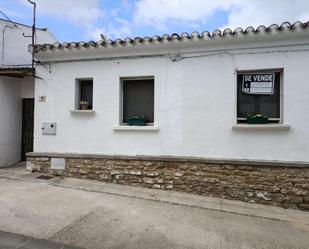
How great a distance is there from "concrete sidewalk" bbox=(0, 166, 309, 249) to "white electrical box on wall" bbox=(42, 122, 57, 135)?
158 cm

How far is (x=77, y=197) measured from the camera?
20.4ft

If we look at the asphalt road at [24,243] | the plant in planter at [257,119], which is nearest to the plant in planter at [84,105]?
the asphalt road at [24,243]

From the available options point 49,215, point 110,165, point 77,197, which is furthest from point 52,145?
point 49,215

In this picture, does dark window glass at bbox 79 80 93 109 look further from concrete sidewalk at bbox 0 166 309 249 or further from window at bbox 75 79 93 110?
concrete sidewalk at bbox 0 166 309 249

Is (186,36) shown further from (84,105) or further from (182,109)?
(84,105)

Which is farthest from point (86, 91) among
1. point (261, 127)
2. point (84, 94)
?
point (261, 127)

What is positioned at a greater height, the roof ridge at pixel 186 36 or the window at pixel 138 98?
the roof ridge at pixel 186 36

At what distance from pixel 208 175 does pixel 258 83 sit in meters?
2.55

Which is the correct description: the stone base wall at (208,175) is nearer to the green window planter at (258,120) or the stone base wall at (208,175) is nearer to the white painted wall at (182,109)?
the white painted wall at (182,109)

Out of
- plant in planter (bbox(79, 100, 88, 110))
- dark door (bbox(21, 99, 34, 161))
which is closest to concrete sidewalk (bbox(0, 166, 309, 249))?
plant in planter (bbox(79, 100, 88, 110))

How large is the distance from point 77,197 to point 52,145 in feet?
8.18

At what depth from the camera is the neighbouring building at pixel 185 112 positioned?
6438mm

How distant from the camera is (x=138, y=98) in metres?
7.72

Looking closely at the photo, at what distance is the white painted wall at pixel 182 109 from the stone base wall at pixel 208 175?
237 millimetres
